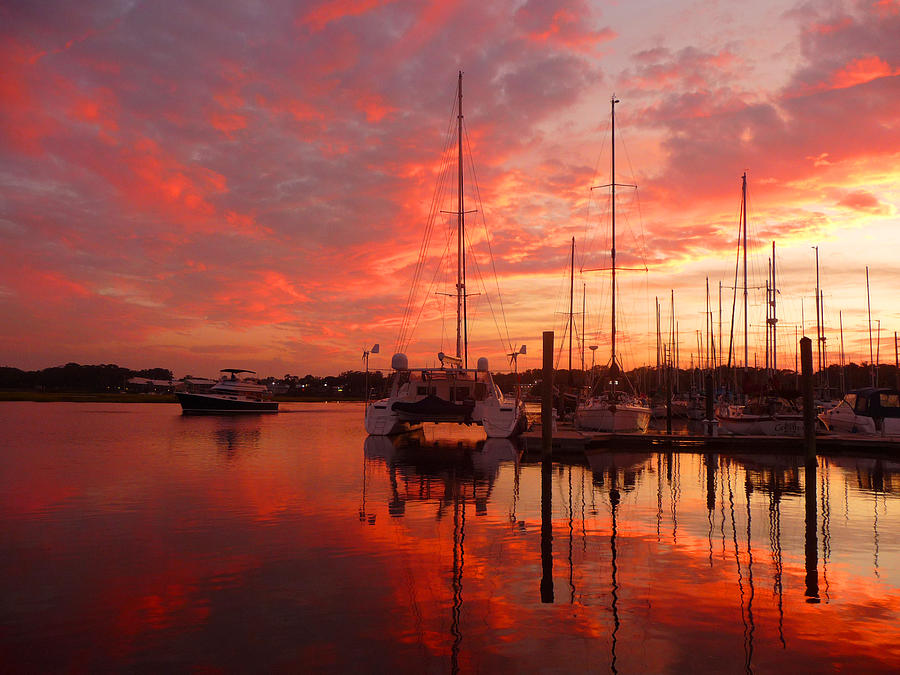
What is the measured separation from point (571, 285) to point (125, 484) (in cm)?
4461

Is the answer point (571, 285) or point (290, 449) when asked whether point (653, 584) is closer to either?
point (290, 449)

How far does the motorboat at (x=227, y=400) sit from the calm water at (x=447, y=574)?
184 ft

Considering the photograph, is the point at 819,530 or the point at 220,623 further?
the point at 819,530

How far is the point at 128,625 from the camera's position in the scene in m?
7.77

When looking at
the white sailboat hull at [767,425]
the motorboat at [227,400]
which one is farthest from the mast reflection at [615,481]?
the motorboat at [227,400]

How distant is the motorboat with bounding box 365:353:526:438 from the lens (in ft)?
108

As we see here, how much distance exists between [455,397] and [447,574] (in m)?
26.8

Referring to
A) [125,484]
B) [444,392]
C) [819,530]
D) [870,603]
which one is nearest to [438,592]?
[870,603]

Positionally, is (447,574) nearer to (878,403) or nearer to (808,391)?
(808,391)

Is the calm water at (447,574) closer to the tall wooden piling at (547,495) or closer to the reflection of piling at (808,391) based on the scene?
the tall wooden piling at (547,495)

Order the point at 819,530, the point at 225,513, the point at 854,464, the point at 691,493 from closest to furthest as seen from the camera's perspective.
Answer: the point at 819,530, the point at 225,513, the point at 691,493, the point at 854,464

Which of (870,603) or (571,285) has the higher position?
(571,285)

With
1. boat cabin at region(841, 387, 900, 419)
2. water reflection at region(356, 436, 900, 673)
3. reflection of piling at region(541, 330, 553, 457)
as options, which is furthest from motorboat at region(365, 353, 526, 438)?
boat cabin at region(841, 387, 900, 419)

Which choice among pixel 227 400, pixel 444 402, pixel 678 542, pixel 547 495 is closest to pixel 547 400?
pixel 547 495
